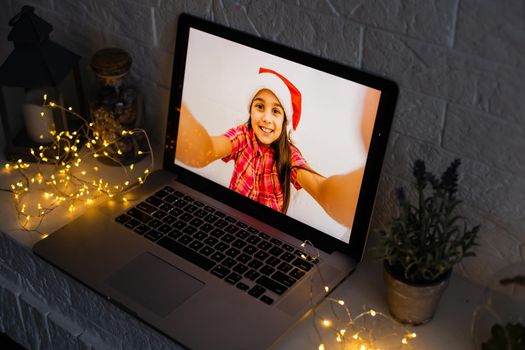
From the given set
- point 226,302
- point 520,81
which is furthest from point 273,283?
point 520,81

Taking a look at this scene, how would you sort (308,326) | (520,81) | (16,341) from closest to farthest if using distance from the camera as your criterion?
1. (520,81)
2. (308,326)
3. (16,341)

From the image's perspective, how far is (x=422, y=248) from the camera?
97cm

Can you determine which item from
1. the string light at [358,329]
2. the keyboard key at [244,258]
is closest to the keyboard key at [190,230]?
the keyboard key at [244,258]

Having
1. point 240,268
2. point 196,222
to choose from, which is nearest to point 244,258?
point 240,268

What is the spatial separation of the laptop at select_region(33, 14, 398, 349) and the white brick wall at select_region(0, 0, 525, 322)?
3cm

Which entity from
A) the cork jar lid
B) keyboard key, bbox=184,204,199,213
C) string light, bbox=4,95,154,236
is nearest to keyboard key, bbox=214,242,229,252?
keyboard key, bbox=184,204,199,213

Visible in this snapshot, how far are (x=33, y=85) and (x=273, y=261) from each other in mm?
548

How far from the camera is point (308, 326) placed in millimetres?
1050

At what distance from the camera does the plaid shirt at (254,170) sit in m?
1.20

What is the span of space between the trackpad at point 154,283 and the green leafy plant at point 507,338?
1.42 ft

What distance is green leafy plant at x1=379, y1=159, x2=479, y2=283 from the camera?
3.17 ft

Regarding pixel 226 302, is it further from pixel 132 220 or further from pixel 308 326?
pixel 132 220

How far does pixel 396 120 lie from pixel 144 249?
1.51 feet

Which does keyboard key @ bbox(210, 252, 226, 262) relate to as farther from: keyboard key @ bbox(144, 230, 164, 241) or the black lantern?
the black lantern
